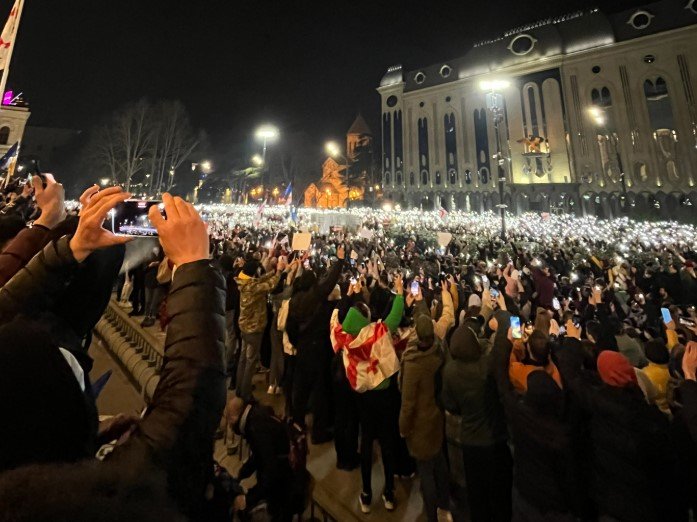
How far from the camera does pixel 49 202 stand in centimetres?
236

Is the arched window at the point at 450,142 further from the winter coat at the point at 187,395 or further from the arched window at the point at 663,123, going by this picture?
the winter coat at the point at 187,395

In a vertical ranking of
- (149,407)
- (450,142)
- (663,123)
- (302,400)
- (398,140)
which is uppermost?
(398,140)

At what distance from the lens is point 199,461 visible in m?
1.11

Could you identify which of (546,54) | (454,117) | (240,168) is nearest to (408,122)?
(454,117)

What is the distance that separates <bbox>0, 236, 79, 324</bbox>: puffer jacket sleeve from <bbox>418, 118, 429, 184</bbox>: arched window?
2201 inches

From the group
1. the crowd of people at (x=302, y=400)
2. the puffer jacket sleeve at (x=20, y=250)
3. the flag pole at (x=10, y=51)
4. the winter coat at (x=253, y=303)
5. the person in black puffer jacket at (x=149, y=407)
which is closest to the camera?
the person in black puffer jacket at (x=149, y=407)

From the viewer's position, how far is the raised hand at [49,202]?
231cm

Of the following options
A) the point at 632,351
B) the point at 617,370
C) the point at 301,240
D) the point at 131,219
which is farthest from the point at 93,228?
the point at 301,240

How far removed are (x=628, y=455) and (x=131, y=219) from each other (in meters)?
3.70

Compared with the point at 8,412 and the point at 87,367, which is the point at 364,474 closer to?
the point at 87,367

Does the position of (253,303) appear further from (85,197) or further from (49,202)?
(85,197)

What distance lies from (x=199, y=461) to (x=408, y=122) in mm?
60696

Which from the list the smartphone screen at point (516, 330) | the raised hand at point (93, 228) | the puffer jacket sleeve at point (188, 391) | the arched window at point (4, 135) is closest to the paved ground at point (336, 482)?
the smartphone screen at point (516, 330)

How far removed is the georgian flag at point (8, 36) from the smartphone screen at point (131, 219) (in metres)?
9.59
